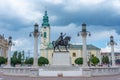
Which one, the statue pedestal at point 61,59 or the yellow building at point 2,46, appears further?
the yellow building at point 2,46

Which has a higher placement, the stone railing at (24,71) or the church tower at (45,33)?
the church tower at (45,33)

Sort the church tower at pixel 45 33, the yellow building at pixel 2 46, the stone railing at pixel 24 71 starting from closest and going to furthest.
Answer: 1. the stone railing at pixel 24 71
2. the yellow building at pixel 2 46
3. the church tower at pixel 45 33

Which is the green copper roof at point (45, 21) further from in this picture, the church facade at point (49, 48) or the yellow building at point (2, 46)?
the yellow building at point (2, 46)

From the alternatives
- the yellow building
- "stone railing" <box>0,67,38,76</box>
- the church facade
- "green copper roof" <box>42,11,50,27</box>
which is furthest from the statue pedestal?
"green copper roof" <box>42,11,50,27</box>

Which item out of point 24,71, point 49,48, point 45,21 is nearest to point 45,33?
point 45,21

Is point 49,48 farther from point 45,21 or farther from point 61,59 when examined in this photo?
point 61,59

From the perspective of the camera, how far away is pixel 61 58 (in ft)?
144

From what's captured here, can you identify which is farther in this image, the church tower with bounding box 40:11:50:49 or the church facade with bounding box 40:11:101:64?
the church tower with bounding box 40:11:50:49

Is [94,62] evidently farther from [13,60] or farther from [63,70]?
[63,70]

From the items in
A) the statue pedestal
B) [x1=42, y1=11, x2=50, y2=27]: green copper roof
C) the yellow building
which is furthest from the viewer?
[x1=42, y1=11, x2=50, y2=27]: green copper roof

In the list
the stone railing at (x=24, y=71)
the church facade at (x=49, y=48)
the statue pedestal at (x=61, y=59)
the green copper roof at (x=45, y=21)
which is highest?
the green copper roof at (x=45, y=21)

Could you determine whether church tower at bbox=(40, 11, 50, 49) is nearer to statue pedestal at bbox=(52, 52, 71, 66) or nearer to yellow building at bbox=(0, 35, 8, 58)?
yellow building at bbox=(0, 35, 8, 58)

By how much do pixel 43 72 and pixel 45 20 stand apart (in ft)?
339

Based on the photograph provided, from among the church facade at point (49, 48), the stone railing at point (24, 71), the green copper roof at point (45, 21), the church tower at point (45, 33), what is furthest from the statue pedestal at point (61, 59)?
the green copper roof at point (45, 21)
